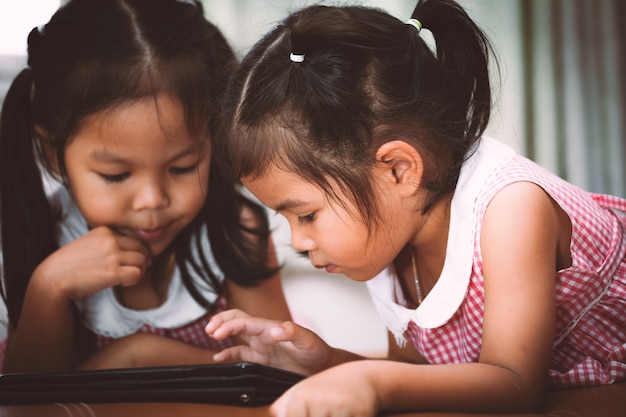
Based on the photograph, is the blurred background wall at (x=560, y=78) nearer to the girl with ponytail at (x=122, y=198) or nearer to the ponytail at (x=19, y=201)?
the girl with ponytail at (x=122, y=198)

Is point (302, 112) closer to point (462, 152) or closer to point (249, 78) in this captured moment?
point (249, 78)

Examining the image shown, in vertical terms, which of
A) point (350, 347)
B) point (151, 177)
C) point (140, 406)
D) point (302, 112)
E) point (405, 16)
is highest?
point (405, 16)

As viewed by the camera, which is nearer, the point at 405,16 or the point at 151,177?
the point at 151,177

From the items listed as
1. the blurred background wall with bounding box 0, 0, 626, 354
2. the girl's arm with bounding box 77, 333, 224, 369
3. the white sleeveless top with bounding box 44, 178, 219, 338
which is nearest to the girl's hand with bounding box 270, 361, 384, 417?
the girl's arm with bounding box 77, 333, 224, 369

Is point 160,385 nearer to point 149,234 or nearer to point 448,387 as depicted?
point 448,387

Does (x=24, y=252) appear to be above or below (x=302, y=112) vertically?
below

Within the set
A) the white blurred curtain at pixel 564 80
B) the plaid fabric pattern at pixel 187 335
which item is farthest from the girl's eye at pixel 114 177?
the white blurred curtain at pixel 564 80

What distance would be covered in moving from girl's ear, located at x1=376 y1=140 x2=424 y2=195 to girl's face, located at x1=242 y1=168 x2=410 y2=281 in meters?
0.03

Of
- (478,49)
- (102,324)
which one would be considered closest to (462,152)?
(478,49)

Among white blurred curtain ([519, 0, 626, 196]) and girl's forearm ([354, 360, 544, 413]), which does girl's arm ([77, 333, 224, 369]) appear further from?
white blurred curtain ([519, 0, 626, 196])

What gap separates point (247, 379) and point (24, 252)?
2.32 ft

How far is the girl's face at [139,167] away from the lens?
3.53 feet

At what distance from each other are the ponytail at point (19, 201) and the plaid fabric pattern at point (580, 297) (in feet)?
2.20

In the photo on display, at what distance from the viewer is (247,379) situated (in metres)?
0.67
